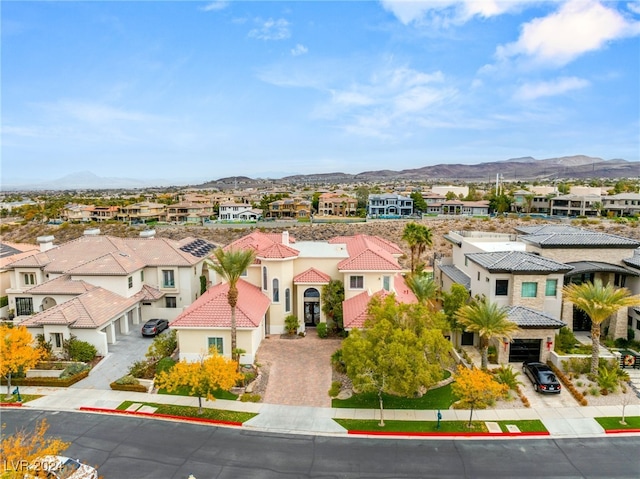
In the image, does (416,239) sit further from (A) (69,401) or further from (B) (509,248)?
(A) (69,401)

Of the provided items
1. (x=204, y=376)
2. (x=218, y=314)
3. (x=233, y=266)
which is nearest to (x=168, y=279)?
(x=218, y=314)

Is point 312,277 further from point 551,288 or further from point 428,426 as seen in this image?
point 551,288

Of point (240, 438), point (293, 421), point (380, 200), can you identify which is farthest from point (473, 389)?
point (380, 200)

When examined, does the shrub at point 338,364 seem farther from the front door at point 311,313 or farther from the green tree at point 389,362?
the front door at point 311,313

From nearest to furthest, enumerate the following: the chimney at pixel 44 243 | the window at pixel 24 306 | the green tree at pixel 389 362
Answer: the green tree at pixel 389 362, the window at pixel 24 306, the chimney at pixel 44 243

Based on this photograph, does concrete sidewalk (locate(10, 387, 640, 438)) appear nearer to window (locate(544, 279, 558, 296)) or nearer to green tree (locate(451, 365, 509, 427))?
green tree (locate(451, 365, 509, 427))

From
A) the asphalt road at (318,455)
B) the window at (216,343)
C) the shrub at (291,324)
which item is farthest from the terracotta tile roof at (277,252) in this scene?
the asphalt road at (318,455)

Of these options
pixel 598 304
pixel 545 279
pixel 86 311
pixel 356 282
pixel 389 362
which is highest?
pixel 545 279
